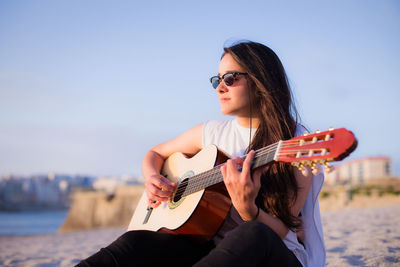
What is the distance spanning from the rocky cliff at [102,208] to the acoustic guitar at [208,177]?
48.8 meters

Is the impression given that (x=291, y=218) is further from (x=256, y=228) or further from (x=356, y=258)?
(x=356, y=258)

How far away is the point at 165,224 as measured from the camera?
231cm

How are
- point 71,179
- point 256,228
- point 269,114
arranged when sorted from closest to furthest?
point 256,228
point 269,114
point 71,179

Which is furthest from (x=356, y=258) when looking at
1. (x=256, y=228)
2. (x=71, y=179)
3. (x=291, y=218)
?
(x=71, y=179)

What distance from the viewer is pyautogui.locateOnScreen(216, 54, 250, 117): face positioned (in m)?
2.43

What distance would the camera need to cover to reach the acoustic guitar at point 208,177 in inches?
58.9

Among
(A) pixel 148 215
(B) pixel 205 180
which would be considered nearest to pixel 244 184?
(B) pixel 205 180

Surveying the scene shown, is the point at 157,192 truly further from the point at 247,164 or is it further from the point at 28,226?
the point at 28,226

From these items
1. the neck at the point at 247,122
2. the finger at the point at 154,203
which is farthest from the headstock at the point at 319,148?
the finger at the point at 154,203

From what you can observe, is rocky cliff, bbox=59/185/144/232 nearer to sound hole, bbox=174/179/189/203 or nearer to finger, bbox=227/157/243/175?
sound hole, bbox=174/179/189/203

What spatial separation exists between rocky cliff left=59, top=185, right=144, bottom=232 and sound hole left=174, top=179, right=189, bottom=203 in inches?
1929

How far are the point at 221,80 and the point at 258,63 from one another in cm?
32

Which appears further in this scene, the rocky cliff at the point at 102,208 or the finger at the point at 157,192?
the rocky cliff at the point at 102,208

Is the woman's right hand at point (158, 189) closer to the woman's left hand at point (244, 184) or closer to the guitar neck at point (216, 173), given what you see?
the guitar neck at point (216, 173)
